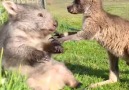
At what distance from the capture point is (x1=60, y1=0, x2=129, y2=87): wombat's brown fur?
8.12 meters

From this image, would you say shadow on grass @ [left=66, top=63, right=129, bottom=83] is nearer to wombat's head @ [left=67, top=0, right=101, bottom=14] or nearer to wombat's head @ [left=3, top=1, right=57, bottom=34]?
wombat's head @ [left=67, top=0, right=101, bottom=14]

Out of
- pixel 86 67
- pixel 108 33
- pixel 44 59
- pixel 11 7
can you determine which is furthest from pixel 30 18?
pixel 86 67

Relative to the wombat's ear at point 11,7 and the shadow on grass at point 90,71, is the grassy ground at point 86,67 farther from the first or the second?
the wombat's ear at point 11,7

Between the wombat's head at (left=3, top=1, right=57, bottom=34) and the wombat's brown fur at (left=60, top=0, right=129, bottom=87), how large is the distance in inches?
52.6

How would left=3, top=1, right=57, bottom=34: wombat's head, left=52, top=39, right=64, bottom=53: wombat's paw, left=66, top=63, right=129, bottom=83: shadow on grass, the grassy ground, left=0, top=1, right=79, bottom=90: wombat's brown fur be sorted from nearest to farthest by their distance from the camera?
1. the grassy ground
2. left=0, top=1, right=79, bottom=90: wombat's brown fur
3. left=52, top=39, right=64, bottom=53: wombat's paw
4. left=3, top=1, right=57, bottom=34: wombat's head
5. left=66, top=63, right=129, bottom=83: shadow on grass

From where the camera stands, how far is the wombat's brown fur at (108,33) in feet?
26.6

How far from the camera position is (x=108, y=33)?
8.27 meters

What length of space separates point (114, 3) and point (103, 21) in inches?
955

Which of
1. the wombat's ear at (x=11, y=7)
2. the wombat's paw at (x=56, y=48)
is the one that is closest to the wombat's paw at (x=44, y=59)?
the wombat's paw at (x=56, y=48)

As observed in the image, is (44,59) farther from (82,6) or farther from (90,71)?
(90,71)

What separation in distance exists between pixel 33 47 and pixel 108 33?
243 centimetres

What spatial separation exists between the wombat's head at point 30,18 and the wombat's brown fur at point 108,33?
1.34 meters

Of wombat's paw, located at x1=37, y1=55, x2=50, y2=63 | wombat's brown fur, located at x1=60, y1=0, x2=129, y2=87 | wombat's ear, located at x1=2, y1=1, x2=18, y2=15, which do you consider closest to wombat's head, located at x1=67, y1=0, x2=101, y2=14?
wombat's brown fur, located at x1=60, y1=0, x2=129, y2=87

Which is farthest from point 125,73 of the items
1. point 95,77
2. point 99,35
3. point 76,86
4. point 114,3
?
point 114,3
